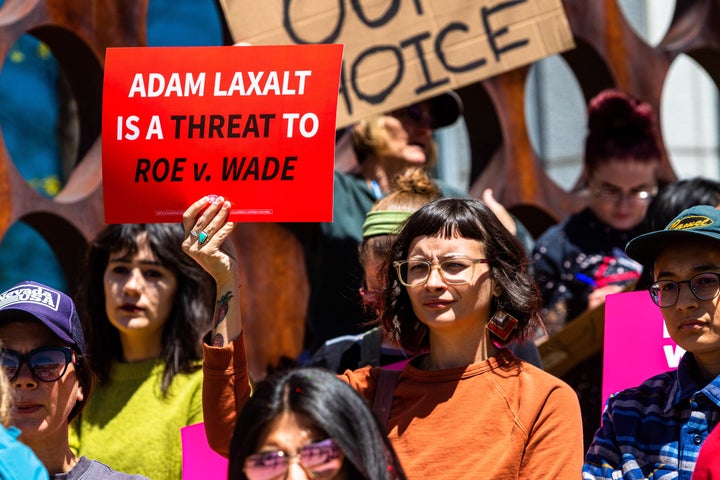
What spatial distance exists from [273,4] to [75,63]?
0.75 metres

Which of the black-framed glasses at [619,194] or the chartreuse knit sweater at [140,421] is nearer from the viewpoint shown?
the chartreuse knit sweater at [140,421]

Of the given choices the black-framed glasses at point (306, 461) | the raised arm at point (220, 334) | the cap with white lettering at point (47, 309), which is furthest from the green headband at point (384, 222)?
the black-framed glasses at point (306, 461)

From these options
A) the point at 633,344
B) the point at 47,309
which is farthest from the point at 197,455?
the point at 633,344

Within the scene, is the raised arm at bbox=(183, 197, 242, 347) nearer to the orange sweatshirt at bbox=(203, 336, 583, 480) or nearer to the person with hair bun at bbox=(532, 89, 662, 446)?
the orange sweatshirt at bbox=(203, 336, 583, 480)

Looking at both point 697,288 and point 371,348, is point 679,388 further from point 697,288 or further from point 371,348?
point 371,348

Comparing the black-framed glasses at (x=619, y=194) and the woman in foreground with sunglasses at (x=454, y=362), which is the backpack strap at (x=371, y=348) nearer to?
the woman in foreground with sunglasses at (x=454, y=362)

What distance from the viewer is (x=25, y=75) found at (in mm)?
6500

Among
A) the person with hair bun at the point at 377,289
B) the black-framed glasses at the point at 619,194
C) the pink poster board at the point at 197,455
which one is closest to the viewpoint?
the pink poster board at the point at 197,455

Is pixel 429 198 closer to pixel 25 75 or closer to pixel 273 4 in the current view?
pixel 273 4

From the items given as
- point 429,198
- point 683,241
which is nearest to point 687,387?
point 683,241

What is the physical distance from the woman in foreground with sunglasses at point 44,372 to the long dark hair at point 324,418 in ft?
2.84

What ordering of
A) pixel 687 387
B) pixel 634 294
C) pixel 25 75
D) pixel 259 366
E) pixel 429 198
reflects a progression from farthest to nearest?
pixel 25 75
pixel 259 366
pixel 429 198
pixel 634 294
pixel 687 387

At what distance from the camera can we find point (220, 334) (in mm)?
3197

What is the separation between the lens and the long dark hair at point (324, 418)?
2.36 meters
